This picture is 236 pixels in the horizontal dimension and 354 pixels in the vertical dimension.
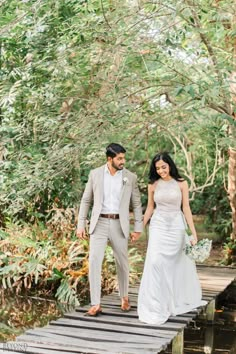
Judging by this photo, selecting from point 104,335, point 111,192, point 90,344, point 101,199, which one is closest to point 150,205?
point 111,192

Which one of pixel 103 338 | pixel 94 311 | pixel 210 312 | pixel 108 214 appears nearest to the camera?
pixel 103 338

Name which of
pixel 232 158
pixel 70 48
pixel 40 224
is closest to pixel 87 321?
pixel 70 48

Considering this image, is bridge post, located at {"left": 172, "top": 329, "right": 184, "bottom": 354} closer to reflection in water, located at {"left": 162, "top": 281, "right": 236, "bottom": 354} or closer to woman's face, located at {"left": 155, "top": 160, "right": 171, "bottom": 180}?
reflection in water, located at {"left": 162, "top": 281, "right": 236, "bottom": 354}

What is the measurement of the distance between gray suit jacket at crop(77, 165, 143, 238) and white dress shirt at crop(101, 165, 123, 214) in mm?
48

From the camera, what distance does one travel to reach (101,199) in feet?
22.8

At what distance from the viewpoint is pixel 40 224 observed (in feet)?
35.7

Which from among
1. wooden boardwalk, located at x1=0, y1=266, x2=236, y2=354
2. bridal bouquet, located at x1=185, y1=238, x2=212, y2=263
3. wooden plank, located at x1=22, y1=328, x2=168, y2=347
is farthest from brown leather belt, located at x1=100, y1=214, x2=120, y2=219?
wooden plank, located at x1=22, y1=328, x2=168, y2=347

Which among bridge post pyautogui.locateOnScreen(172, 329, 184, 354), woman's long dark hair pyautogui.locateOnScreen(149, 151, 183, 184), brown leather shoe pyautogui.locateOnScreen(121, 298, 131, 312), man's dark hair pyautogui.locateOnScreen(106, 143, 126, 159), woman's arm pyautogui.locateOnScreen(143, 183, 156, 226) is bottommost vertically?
bridge post pyautogui.locateOnScreen(172, 329, 184, 354)

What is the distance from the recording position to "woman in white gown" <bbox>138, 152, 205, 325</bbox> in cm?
700

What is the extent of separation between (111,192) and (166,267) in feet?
3.33

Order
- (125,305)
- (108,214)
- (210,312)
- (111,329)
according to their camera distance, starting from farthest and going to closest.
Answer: (210,312) < (125,305) < (108,214) < (111,329)

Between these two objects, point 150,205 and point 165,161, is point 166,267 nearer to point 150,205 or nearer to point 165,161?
point 150,205

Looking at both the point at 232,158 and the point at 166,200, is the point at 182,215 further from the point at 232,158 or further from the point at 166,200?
the point at 232,158

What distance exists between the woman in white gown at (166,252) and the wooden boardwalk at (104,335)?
180mm
